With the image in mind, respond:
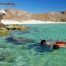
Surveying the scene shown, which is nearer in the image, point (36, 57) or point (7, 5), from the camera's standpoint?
point (36, 57)

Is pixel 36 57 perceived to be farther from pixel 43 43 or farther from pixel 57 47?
pixel 43 43

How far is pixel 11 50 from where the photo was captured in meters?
34.4

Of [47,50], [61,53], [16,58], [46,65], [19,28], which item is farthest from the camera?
[19,28]

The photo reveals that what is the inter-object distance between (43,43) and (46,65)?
14078 millimetres

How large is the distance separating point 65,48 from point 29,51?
19.5 feet

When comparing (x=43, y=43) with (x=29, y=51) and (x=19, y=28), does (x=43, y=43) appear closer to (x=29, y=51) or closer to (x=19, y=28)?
(x=29, y=51)

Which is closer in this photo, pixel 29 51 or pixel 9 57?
pixel 9 57

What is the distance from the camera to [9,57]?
A: 2938 cm

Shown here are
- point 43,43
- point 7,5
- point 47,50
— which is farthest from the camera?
point 7,5

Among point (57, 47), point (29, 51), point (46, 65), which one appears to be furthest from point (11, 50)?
point (46, 65)

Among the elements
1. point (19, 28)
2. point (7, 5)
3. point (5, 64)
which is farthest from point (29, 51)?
point (19, 28)

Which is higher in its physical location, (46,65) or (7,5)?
(7,5)

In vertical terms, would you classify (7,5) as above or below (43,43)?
above

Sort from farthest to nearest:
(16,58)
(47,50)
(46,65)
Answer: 1. (47,50)
2. (16,58)
3. (46,65)
